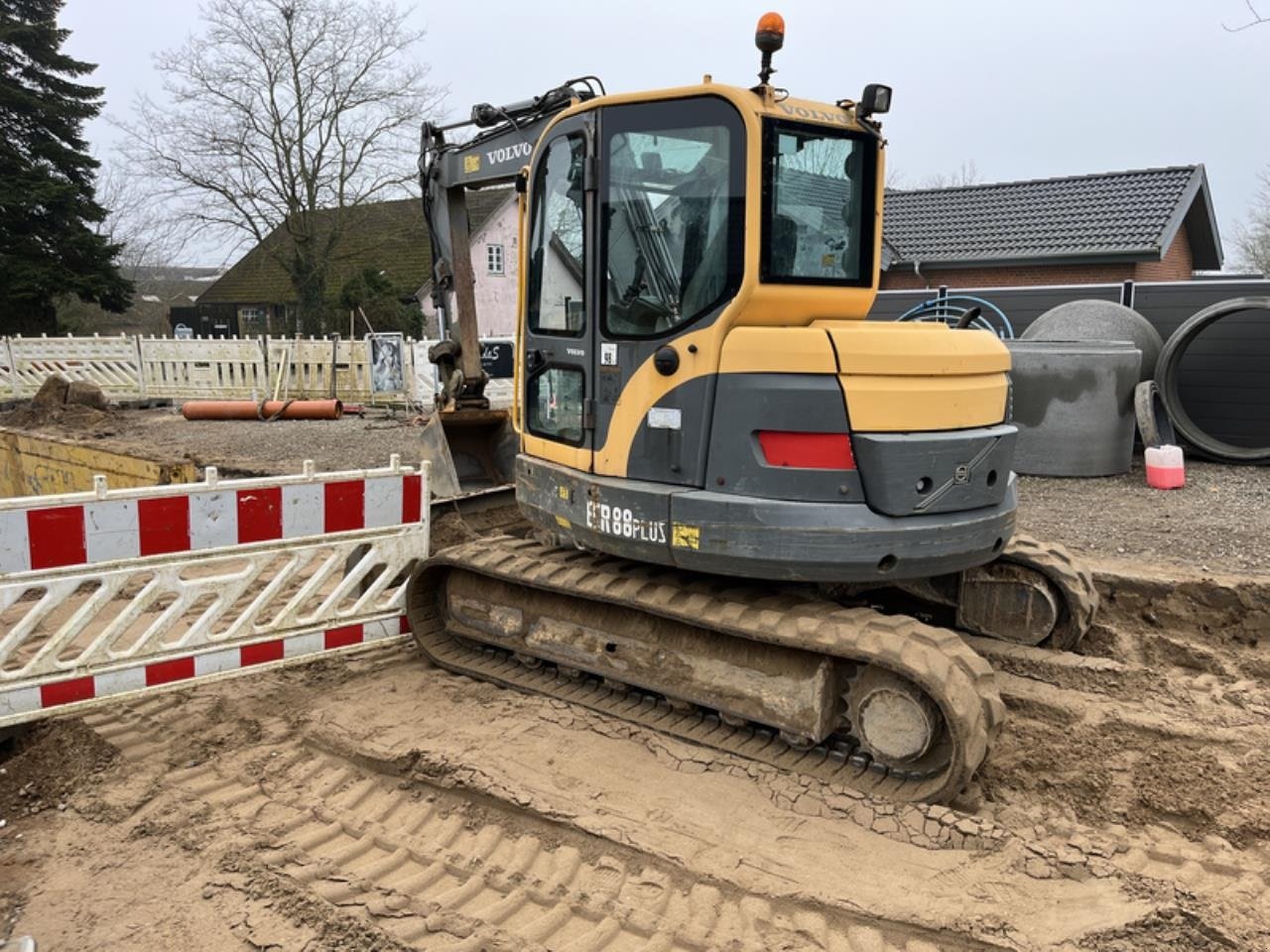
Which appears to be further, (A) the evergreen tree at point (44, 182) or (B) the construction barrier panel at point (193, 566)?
(A) the evergreen tree at point (44, 182)

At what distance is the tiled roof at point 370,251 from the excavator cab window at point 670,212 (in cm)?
2639

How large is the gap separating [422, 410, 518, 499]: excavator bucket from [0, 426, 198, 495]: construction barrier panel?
4.85 m

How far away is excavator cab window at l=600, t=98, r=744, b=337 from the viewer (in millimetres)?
3947

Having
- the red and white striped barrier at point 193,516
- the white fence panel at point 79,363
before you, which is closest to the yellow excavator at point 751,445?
the red and white striped barrier at point 193,516

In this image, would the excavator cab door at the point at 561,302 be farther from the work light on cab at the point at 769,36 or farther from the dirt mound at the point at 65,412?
the dirt mound at the point at 65,412

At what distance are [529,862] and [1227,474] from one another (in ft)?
28.9

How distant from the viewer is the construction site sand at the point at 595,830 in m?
3.06

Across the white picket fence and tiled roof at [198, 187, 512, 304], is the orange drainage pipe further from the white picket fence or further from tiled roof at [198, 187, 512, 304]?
tiled roof at [198, 187, 512, 304]

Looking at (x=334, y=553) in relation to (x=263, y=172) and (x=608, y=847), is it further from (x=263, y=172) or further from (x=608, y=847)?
(x=263, y=172)

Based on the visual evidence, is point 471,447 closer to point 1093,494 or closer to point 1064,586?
point 1064,586

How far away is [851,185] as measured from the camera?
4273 mm

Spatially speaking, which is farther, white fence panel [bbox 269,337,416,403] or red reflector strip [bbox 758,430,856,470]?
white fence panel [bbox 269,337,416,403]

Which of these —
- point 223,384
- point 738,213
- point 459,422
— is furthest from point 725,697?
point 223,384

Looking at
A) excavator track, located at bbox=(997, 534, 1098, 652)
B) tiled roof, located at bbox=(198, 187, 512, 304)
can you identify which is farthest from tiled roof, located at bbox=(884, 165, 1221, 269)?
excavator track, located at bbox=(997, 534, 1098, 652)
